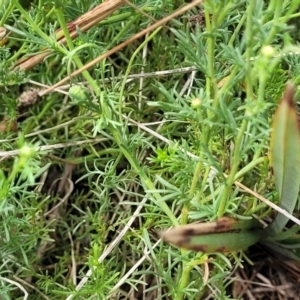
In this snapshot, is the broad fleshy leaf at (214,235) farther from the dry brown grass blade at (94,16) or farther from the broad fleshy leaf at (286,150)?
the dry brown grass blade at (94,16)

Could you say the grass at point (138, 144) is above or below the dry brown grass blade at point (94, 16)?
below

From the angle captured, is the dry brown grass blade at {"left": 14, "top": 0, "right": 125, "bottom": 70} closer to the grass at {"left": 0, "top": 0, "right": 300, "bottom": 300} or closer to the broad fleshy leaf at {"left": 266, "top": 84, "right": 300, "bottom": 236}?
the grass at {"left": 0, "top": 0, "right": 300, "bottom": 300}

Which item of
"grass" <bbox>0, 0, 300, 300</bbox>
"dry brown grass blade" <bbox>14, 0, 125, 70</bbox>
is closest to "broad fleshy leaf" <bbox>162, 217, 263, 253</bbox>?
"grass" <bbox>0, 0, 300, 300</bbox>

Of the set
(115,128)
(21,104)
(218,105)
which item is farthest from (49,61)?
(218,105)

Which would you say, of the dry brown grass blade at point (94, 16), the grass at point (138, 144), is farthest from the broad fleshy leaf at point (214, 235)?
the dry brown grass blade at point (94, 16)

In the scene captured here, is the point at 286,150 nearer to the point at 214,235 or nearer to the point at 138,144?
the point at 214,235

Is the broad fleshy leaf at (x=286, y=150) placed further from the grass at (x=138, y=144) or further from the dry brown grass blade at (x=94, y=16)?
the dry brown grass blade at (x=94, y=16)

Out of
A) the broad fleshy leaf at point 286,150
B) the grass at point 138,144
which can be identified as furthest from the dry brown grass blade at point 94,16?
the broad fleshy leaf at point 286,150

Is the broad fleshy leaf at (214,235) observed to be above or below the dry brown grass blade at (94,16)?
below

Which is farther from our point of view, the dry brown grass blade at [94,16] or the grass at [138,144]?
the dry brown grass blade at [94,16]

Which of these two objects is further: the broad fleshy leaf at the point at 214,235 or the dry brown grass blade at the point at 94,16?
the dry brown grass blade at the point at 94,16
